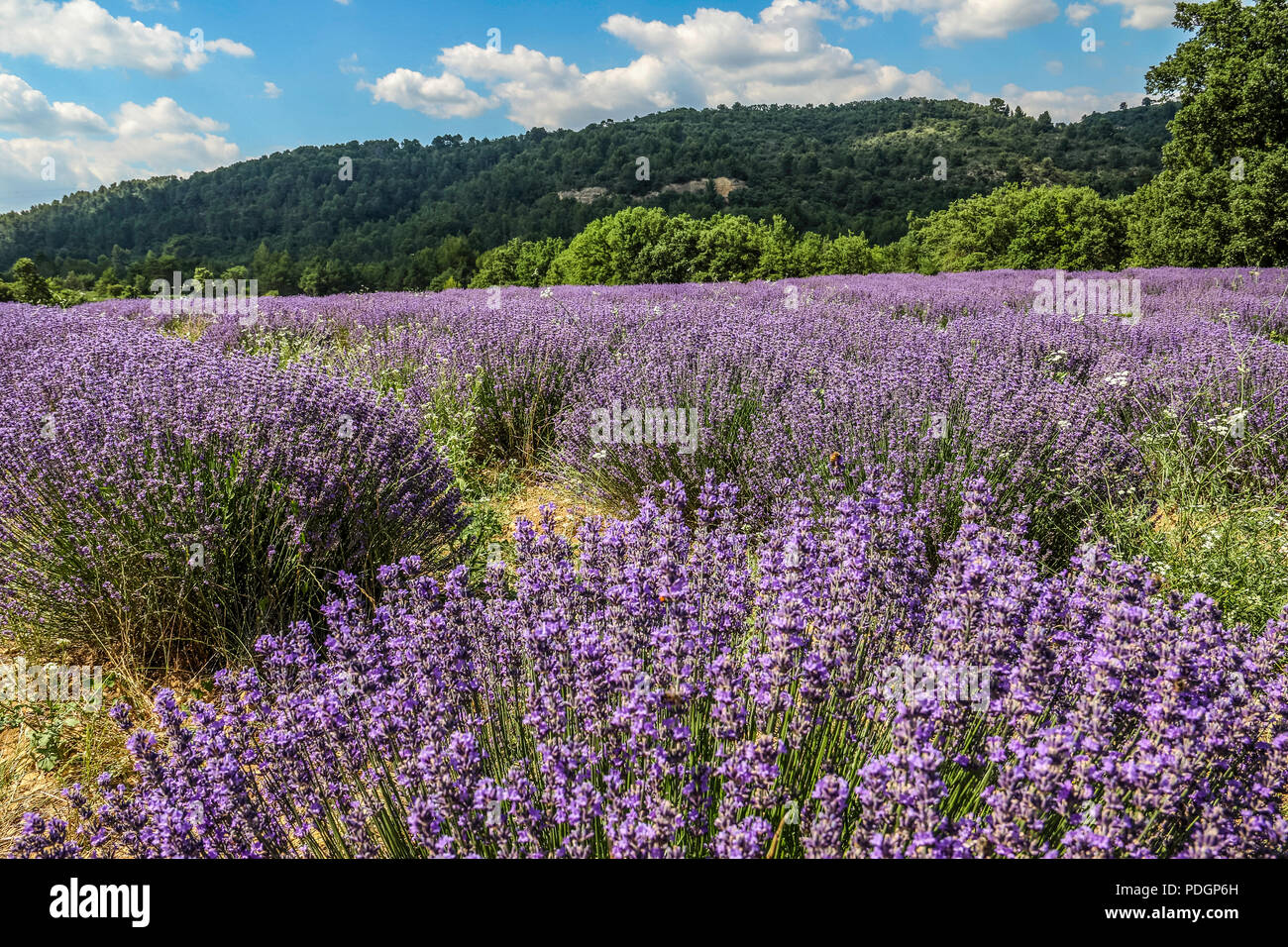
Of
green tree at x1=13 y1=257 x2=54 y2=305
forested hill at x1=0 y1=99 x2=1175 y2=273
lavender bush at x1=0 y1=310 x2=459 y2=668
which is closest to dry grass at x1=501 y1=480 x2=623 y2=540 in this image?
lavender bush at x1=0 y1=310 x2=459 y2=668

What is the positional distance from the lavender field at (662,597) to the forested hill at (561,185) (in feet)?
146

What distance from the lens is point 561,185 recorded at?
65562 millimetres

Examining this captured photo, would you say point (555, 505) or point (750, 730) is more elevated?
point (555, 505)

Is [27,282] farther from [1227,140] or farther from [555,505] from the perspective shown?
[1227,140]

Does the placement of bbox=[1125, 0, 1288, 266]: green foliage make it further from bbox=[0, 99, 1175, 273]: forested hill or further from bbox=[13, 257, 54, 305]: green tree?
bbox=[13, 257, 54, 305]: green tree

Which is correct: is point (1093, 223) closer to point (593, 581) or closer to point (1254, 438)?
Answer: point (1254, 438)

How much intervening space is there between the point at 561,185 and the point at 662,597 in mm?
69609

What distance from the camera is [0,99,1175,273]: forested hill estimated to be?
5078 cm

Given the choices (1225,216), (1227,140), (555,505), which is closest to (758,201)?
(1227,140)

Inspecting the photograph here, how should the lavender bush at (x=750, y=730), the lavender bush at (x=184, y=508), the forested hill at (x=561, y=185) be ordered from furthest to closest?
the forested hill at (x=561, y=185)
the lavender bush at (x=184, y=508)
the lavender bush at (x=750, y=730)

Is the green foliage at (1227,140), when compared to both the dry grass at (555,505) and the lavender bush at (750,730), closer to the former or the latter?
the dry grass at (555,505)

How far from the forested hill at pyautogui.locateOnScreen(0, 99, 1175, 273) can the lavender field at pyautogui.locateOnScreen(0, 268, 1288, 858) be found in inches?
1758

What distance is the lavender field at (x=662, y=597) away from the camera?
1.24 meters

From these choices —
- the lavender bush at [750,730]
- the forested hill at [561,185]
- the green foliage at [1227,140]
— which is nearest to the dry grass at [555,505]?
the lavender bush at [750,730]
